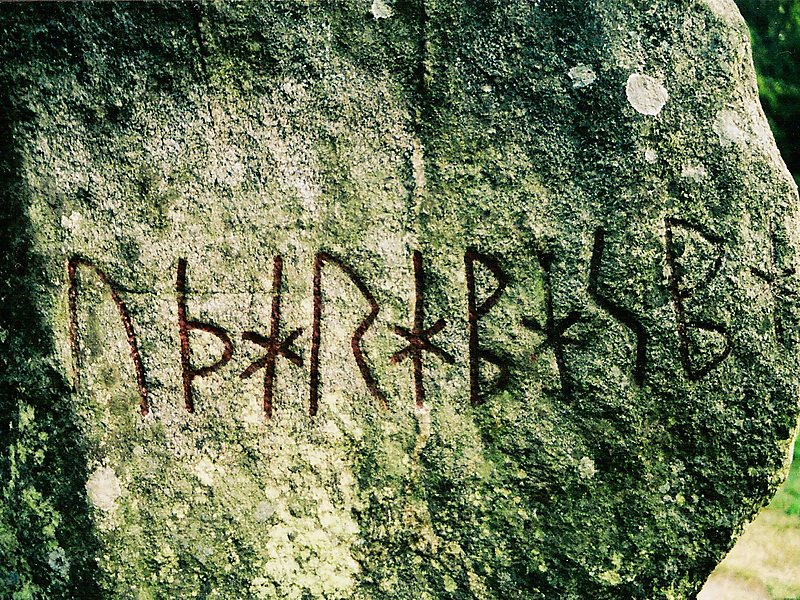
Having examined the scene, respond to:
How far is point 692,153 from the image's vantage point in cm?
163

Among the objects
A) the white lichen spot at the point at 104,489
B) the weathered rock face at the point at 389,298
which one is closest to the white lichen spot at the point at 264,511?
the weathered rock face at the point at 389,298

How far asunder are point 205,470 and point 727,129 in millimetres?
1369

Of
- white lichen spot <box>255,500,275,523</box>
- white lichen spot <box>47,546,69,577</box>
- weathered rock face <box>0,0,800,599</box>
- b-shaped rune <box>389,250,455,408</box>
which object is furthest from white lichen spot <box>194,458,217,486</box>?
b-shaped rune <box>389,250,455,408</box>

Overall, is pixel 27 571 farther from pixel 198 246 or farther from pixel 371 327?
pixel 371 327

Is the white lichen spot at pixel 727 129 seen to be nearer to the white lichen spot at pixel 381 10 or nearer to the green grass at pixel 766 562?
the white lichen spot at pixel 381 10

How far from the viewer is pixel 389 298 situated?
5.41ft

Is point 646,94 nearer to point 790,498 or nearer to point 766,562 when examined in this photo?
point 766,562

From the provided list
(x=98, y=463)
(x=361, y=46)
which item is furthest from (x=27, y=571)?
(x=361, y=46)

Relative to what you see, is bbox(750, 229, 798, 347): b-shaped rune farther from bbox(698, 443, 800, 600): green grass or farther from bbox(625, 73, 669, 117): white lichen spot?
bbox(698, 443, 800, 600): green grass

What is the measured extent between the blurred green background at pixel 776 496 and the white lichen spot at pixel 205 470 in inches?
73.6

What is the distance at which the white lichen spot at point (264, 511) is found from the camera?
5.49ft

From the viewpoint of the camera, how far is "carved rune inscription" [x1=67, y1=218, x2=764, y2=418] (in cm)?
164

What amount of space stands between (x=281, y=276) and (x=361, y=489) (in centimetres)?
51

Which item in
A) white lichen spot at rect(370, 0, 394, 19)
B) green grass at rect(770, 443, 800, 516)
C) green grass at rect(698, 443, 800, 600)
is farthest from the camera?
green grass at rect(770, 443, 800, 516)
